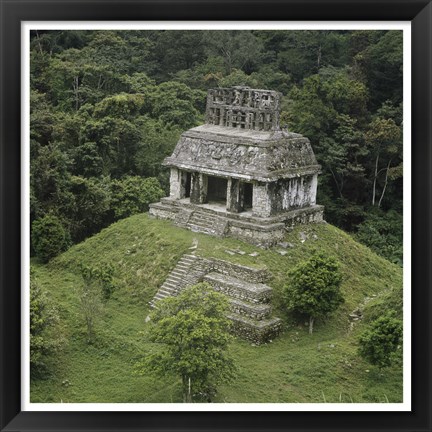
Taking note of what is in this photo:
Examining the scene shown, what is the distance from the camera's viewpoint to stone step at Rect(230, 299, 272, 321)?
1570cm

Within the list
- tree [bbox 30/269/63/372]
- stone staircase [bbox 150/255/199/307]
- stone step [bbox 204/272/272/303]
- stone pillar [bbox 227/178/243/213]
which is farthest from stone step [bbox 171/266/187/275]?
tree [bbox 30/269/63/372]

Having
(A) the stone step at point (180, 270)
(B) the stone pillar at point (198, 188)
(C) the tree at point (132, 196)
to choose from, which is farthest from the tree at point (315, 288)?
(C) the tree at point (132, 196)

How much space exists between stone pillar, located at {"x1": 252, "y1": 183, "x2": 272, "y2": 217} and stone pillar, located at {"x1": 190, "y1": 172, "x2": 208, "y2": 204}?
6.57 ft

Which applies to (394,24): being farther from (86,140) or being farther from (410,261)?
(86,140)

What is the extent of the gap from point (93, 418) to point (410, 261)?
4.69 metres

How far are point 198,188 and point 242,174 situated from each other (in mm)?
1917

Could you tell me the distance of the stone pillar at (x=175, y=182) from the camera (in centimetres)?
2055

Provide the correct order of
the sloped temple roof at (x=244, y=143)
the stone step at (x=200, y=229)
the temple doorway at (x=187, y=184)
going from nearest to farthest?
1. the sloped temple roof at (x=244, y=143)
2. the stone step at (x=200, y=229)
3. the temple doorway at (x=187, y=184)

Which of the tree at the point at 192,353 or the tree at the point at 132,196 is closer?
the tree at the point at 192,353

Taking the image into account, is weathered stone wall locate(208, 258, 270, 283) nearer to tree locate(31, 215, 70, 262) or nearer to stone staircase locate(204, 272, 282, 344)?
stone staircase locate(204, 272, 282, 344)

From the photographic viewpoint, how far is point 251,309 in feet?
51.6

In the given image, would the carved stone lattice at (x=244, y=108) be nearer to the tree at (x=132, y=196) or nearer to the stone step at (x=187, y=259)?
the stone step at (x=187, y=259)

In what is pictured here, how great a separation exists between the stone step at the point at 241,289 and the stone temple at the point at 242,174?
189 centimetres

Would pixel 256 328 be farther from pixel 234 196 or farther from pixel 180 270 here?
pixel 234 196
